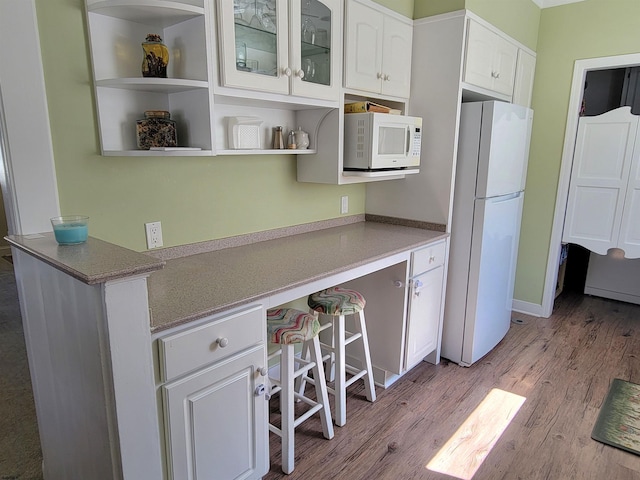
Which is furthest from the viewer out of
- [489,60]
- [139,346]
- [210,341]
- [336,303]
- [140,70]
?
[489,60]

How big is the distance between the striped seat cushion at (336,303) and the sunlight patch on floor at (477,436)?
30.9 inches

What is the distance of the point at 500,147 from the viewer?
A: 255cm

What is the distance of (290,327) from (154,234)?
720mm

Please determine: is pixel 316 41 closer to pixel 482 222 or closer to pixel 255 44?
pixel 255 44

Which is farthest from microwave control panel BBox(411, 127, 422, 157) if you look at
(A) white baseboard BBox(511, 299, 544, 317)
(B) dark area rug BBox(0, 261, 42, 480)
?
(B) dark area rug BBox(0, 261, 42, 480)

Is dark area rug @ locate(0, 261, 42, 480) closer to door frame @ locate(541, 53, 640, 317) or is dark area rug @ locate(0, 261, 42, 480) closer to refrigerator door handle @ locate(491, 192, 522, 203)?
refrigerator door handle @ locate(491, 192, 522, 203)

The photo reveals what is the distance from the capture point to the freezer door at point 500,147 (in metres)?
2.46

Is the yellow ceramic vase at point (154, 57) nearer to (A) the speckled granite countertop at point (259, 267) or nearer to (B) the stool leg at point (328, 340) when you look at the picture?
(A) the speckled granite countertop at point (259, 267)

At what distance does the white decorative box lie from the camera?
6.38 feet

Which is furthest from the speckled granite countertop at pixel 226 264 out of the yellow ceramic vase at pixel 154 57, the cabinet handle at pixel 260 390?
the yellow ceramic vase at pixel 154 57

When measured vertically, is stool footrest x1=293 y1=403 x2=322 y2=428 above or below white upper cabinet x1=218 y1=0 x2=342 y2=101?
below

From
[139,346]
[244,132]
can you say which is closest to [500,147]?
[244,132]

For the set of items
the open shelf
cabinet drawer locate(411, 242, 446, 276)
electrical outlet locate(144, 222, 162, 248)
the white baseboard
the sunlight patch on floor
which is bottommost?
the sunlight patch on floor

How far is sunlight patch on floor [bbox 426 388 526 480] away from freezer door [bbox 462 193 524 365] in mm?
399
